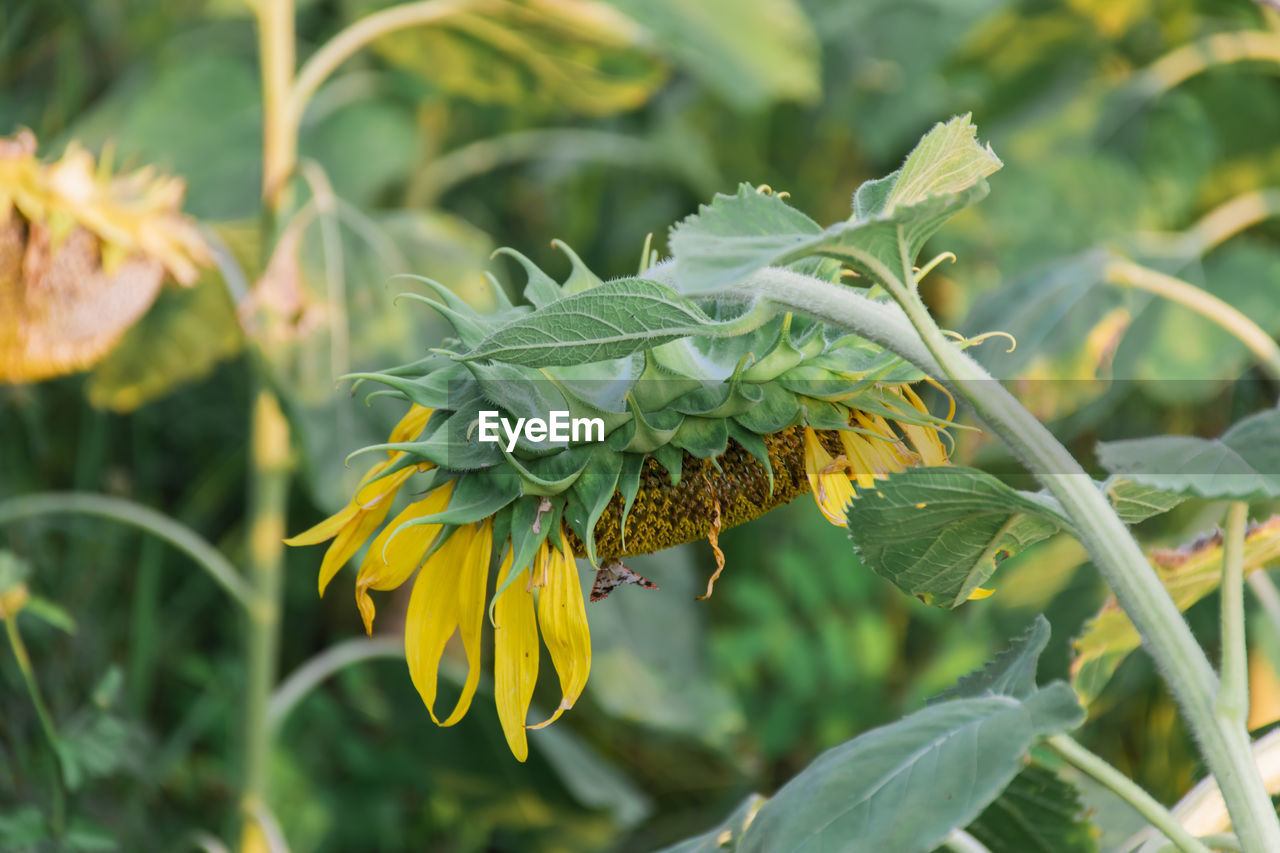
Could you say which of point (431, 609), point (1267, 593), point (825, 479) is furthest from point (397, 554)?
point (1267, 593)

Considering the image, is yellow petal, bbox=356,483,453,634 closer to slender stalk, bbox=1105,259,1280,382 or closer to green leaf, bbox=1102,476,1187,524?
green leaf, bbox=1102,476,1187,524

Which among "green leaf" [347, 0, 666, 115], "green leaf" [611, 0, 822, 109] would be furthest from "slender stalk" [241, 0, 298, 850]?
"green leaf" [611, 0, 822, 109]

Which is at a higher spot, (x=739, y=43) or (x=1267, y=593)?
(x=739, y=43)

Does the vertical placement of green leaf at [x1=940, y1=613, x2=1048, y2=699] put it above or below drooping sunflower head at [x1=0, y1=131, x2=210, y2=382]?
below

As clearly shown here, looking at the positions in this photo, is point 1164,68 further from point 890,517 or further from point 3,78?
point 3,78

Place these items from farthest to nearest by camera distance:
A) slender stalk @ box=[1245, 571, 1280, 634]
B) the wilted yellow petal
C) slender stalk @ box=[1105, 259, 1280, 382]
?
slender stalk @ box=[1105, 259, 1280, 382]
slender stalk @ box=[1245, 571, 1280, 634]
the wilted yellow petal

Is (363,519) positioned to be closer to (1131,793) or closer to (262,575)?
(1131,793)

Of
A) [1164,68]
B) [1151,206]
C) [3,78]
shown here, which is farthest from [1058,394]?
[3,78]

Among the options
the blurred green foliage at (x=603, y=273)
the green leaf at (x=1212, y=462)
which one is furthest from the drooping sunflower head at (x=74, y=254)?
the green leaf at (x=1212, y=462)
